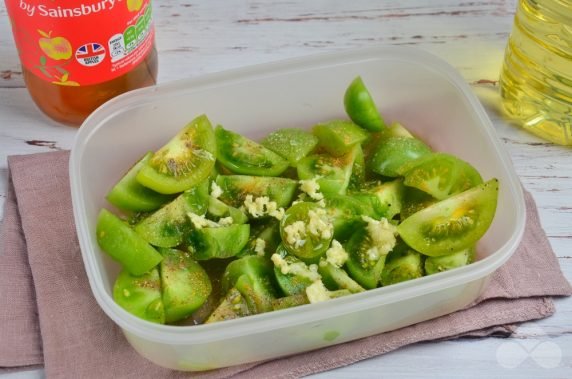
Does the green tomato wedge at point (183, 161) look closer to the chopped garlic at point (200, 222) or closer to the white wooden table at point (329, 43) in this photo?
the chopped garlic at point (200, 222)

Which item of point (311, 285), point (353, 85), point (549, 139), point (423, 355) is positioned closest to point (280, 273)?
point (311, 285)

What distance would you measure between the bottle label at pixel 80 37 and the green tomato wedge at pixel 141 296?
1.29ft

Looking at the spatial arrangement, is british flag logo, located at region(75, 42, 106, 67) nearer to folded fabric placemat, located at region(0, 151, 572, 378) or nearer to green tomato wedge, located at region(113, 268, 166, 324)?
folded fabric placemat, located at region(0, 151, 572, 378)

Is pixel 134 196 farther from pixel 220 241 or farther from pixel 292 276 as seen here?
pixel 292 276

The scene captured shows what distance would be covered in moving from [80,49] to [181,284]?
45 centimetres

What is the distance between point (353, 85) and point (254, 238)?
0.32 meters

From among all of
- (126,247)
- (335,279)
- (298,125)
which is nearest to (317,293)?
(335,279)

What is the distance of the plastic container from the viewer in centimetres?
120

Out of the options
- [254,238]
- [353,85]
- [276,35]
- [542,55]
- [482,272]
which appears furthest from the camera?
[276,35]

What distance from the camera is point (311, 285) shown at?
4.13 ft

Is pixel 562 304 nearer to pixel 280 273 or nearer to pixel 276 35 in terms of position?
pixel 280 273

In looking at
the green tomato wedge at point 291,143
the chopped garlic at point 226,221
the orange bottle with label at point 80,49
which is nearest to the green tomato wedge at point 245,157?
the green tomato wedge at point 291,143

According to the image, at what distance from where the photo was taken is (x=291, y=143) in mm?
1469

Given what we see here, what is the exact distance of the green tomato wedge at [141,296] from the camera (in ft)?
4.11
